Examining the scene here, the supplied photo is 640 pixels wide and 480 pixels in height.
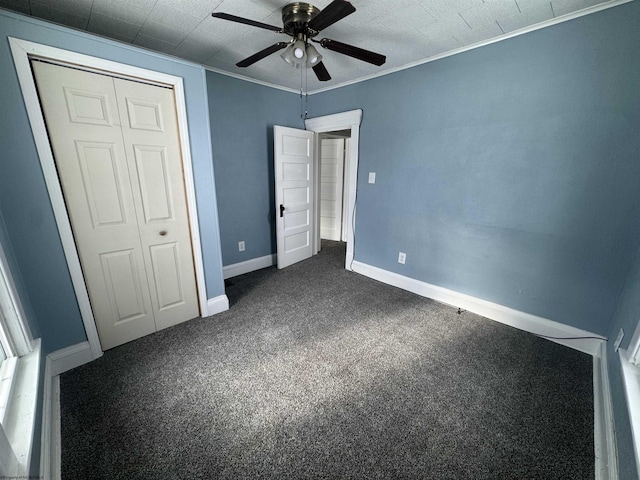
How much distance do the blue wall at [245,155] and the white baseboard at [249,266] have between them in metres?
0.06

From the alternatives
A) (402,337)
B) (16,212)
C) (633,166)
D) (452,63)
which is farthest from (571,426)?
(16,212)

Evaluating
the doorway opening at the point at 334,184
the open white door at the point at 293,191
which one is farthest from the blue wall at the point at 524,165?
the doorway opening at the point at 334,184

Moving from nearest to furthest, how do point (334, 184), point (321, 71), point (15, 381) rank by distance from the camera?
point (15, 381), point (321, 71), point (334, 184)

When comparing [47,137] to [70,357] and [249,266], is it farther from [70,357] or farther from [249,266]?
[249,266]

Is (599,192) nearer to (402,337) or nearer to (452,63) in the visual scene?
(452,63)

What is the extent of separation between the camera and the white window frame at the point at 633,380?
→ 0.93 metres

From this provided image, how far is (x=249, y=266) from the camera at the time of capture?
3.49 metres

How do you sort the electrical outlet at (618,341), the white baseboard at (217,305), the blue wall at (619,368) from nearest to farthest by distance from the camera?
the blue wall at (619,368) → the electrical outlet at (618,341) → the white baseboard at (217,305)

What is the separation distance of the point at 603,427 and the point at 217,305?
2.76 m

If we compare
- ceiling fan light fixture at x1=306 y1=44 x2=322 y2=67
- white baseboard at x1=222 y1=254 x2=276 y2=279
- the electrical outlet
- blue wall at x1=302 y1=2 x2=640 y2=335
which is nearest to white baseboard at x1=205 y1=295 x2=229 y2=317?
white baseboard at x1=222 y1=254 x2=276 y2=279

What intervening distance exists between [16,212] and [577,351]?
13.0 feet

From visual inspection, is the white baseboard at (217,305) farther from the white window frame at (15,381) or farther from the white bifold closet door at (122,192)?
the white window frame at (15,381)

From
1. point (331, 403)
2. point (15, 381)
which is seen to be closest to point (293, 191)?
point (331, 403)

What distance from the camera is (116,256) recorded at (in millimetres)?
1891
